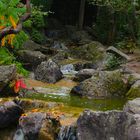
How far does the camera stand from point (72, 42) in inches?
999

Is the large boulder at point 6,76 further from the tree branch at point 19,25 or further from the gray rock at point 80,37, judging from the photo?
the gray rock at point 80,37

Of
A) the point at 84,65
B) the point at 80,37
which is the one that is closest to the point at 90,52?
the point at 84,65

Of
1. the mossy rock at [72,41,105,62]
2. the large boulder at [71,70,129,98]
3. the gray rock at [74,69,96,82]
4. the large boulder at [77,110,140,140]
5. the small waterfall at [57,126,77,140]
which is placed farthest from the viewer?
the mossy rock at [72,41,105,62]

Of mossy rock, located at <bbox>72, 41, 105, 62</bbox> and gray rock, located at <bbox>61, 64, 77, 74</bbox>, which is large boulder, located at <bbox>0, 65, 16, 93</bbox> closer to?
gray rock, located at <bbox>61, 64, 77, 74</bbox>

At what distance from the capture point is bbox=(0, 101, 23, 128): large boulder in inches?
432

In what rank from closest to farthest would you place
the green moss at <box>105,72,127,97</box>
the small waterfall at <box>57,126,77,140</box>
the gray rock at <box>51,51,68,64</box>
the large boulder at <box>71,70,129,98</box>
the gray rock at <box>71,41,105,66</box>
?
the small waterfall at <box>57,126,77,140</box> < the large boulder at <box>71,70,129,98</box> < the green moss at <box>105,72,127,97</box> < the gray rock at <box>51,51,68,64</box> < the gray rock at <box>71,41,105,66</box>

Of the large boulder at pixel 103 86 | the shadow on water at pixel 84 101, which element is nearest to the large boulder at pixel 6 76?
the shadow on water at pixel 84 101

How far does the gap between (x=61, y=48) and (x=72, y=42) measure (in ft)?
6.18

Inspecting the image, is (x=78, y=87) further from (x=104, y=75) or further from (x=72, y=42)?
(x=72, y=42)

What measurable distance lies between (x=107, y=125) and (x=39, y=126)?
1781mm

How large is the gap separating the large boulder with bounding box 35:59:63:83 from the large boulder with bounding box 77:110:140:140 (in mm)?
6647

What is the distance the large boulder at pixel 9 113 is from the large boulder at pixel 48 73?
4989 millimetres

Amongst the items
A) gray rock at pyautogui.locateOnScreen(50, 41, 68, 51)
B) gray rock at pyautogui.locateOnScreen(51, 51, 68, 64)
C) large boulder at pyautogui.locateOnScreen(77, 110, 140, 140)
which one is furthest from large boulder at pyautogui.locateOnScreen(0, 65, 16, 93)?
gray rock at pyautogui.locateOnScreen(50, 41, 68, 51)

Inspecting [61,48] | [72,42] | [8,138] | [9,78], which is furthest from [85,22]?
[8,138]
